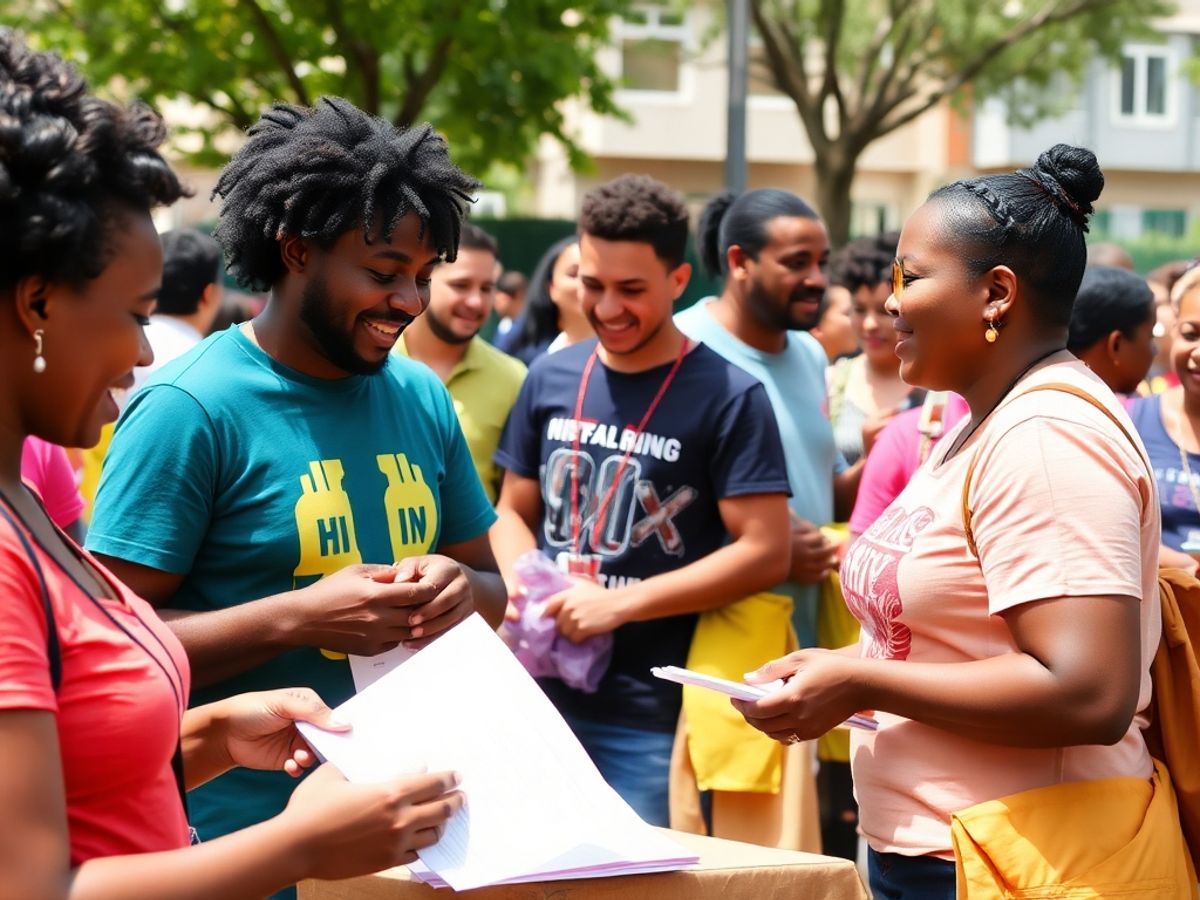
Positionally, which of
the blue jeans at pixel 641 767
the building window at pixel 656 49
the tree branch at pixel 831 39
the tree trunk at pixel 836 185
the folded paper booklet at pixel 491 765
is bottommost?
the blue jeans at pixel 641 767

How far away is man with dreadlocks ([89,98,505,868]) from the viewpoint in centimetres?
260

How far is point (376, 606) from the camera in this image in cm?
257

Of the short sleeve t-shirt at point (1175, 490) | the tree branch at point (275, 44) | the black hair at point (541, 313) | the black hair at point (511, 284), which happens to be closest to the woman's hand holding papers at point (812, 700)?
the short sleeve t-shirt at point (1175, 490)

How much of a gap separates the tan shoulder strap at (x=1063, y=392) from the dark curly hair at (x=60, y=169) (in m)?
1.32

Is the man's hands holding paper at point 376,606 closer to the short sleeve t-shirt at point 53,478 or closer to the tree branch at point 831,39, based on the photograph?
the short sleeve t-shirt at point 53,478

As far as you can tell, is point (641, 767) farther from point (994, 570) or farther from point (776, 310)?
point (994, 570)

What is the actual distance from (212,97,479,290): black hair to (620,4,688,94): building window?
2138 cm

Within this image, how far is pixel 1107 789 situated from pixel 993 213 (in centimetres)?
97

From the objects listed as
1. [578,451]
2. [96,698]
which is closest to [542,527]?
[578,451]

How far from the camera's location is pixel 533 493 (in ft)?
14.8

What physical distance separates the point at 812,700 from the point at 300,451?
3.41ft

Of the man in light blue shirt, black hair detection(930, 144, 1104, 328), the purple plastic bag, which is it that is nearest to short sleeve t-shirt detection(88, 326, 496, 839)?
black hair detection(930, 144, 1104, 328)

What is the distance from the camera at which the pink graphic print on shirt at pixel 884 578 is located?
2.54m

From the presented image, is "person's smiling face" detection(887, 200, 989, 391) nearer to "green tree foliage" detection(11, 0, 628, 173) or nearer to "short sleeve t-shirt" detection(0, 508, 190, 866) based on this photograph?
"short sleeve t-shirt" detection(0, 508, 190, 866)
